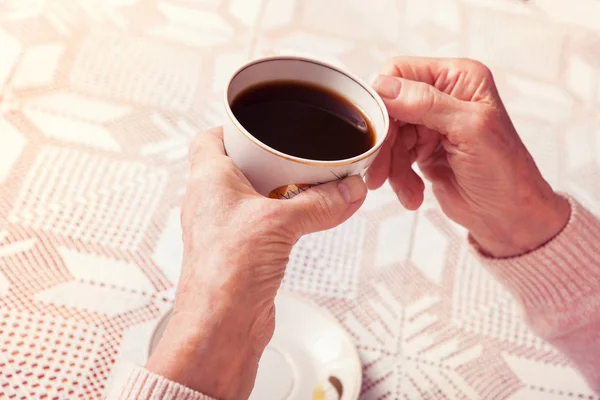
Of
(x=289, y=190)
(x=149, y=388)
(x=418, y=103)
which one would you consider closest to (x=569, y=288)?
(x=418, y=103)

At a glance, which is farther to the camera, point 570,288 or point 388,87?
point 570,288

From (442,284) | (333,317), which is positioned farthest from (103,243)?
(442,284)

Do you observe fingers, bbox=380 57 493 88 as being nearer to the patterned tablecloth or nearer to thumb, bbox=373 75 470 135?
thumb, bbox=373 75 470 135

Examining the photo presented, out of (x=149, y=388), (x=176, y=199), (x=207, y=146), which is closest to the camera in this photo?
(x=149, y=388)

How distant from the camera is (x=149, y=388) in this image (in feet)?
1.69

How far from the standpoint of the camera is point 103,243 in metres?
0.89

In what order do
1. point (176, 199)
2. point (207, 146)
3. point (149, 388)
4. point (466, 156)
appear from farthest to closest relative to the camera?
1. point (176, 199)
2. point (466, 156)
3. point (207, 146)
4. point (149, 388)

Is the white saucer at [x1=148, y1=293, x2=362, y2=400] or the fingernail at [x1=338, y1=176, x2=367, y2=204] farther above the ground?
the fingernail at [x1=338, y1=176, x2=367, y2=204]

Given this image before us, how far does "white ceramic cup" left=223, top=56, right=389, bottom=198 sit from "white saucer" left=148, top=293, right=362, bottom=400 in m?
0.24

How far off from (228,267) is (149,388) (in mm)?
129

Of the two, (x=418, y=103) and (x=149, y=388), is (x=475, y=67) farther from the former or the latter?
(x=149, y=388)

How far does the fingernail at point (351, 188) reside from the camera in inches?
23.9

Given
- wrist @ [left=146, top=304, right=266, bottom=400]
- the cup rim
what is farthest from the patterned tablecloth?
the cup rim

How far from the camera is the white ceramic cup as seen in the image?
0.56m
